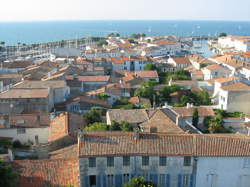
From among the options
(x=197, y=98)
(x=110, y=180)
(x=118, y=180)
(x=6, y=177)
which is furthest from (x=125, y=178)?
(x=197, y=98)

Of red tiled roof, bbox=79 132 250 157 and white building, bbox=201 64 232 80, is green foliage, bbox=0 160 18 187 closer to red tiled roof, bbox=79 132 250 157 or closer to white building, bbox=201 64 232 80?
red tiled roof, bbox=79 132 250 157

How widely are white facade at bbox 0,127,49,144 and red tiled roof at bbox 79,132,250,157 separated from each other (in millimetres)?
10479

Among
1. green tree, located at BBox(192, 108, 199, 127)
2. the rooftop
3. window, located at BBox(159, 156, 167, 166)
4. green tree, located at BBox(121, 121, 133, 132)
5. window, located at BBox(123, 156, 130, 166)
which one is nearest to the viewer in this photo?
window, located at BBox(123, 156, 130, 166)

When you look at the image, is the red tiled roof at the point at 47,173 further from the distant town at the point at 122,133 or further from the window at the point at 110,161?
the window at the point at 110,161

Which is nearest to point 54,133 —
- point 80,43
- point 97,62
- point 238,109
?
point 238,109

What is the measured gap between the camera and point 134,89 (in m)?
52.6

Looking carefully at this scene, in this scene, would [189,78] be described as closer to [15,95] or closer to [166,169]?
[15,95]

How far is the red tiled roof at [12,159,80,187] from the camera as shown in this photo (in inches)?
731

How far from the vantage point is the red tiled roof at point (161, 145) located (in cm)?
1788

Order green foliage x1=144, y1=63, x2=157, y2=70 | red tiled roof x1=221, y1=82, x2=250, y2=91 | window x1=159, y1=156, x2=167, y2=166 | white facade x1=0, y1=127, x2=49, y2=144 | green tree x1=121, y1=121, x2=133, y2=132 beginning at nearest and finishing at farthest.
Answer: window x1=159, y1=156, x2=167, y2=166 < white facade x1=0, y1=127, x2=49, y2=144 < green tree x1=121, y1=121, x2=133, y2=132 < red tiled roof x1=221, y1=82, x2=250, y2=91 < green foliage x1=144, y1=63, x2=157, y2=70

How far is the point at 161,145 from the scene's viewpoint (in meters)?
18.4

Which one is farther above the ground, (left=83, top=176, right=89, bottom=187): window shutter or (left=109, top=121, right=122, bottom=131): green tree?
(left=109, top=121, right=122, bottom=131): green tree

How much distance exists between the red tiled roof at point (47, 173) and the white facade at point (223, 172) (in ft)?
25.2

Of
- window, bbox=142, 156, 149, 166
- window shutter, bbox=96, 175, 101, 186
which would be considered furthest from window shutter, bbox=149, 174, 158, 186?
window shutter, bbox=96, 175, 101, 186
